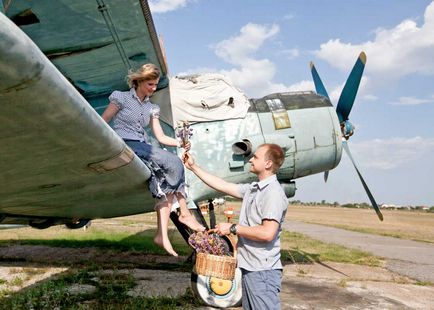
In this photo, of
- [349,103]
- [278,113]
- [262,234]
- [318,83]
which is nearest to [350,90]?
[349,103]

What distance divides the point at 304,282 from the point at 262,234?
4.21m

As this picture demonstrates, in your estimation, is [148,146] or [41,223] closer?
[148,146]

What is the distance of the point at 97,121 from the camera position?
80.9 inches

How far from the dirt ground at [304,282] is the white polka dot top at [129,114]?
2207 mm

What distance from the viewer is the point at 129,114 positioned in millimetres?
3391

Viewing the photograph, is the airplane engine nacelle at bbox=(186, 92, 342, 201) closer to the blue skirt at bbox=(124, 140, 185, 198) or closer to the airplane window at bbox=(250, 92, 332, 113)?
the airplane window at bbox=(250, 92, 332, 113)

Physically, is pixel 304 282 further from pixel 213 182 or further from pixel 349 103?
pixel 213 182

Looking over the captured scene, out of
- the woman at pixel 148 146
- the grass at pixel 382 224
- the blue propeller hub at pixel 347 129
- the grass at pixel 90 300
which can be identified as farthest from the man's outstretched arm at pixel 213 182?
the grass at pixel 382 224

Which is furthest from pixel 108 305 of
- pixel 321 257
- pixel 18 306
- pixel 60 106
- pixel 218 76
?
pixel 321 257

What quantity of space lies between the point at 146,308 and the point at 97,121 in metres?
2.72

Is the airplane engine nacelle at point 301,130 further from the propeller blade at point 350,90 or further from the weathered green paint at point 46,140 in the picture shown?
the weathered green paint at point 46,140

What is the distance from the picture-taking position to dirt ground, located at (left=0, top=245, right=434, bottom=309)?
4988 millimetres

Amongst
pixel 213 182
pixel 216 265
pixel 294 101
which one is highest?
pixel 294 101

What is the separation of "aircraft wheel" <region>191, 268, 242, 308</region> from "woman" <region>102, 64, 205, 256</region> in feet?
3.91
